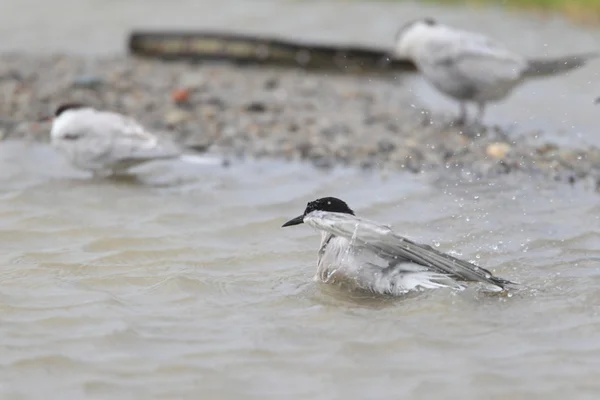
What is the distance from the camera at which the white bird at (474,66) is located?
946cm

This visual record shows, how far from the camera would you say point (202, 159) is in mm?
8164

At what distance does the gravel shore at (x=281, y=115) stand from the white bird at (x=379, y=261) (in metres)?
2.76

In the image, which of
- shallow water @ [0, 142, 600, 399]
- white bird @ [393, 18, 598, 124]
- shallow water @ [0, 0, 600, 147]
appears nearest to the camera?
shallow water @ [0, 142, 600, 399]

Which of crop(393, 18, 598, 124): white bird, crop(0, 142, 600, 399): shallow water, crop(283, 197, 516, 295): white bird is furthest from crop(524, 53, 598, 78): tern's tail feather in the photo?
crop(283, 197, 516, 295): white bird

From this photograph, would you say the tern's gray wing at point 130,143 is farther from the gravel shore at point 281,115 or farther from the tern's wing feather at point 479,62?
the tern's wing feather at point 479,62

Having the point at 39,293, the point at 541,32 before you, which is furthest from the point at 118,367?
the point at 541,32

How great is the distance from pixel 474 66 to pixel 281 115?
1.87 meters

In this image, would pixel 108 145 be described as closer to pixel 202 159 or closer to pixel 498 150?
pixel 202 159

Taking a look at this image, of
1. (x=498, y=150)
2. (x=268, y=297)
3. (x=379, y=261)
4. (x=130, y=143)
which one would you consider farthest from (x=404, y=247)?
(x=498, y=150)

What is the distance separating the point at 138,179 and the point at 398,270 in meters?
3.35

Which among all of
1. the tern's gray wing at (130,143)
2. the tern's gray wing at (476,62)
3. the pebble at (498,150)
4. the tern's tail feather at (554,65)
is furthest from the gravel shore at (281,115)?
the tern's gray wing at (130,143)

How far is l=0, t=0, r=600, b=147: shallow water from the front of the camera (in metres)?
10.8

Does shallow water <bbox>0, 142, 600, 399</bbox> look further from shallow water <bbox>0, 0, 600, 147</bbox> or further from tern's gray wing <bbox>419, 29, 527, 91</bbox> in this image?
shallow water <bbox>0, 0, 600, 147</bbox>

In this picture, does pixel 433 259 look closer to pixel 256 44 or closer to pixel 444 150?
pixel 444 150
